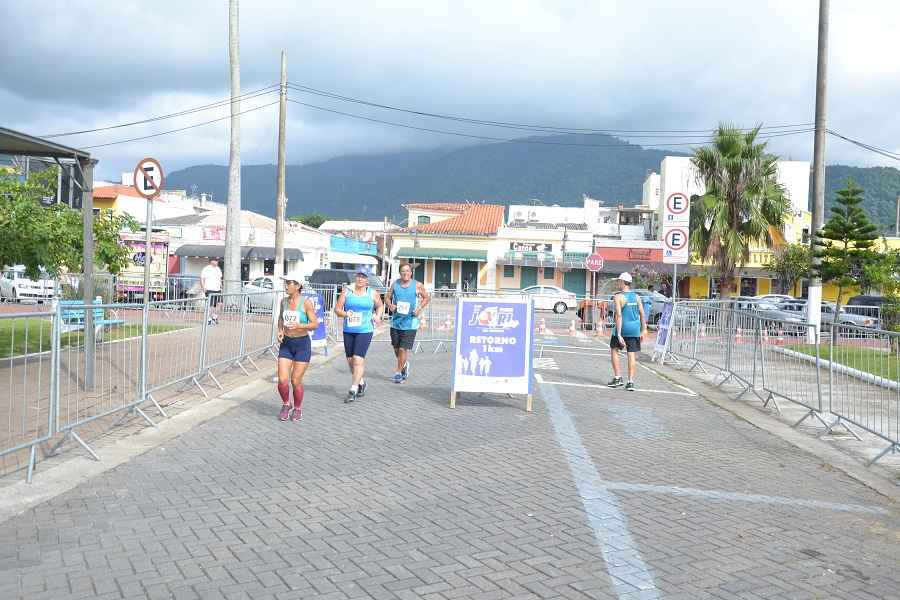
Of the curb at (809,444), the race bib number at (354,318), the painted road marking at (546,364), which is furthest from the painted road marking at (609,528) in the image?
the painted road marking at (546,364)

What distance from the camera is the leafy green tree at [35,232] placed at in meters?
12.3

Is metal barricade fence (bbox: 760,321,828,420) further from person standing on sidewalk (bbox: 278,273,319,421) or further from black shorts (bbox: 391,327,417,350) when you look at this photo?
person standing on sidewalk (bbox: 278,273,319,421)

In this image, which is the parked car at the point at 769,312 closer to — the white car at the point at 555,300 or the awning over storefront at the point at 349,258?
the white car at the point at 555,300

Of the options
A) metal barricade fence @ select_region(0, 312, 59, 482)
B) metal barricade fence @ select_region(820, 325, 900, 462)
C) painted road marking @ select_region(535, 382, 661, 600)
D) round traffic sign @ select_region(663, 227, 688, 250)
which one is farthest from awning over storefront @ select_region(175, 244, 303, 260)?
metal barricade fence @ select_region(0, 312, 59, 482)

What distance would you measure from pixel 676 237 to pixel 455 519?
13.0 metres

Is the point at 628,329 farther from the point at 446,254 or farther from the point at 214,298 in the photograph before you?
the point at 446,254

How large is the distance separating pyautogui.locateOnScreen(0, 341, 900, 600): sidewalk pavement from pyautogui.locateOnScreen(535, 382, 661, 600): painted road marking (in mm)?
20

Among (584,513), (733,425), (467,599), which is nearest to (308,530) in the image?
(467,599)

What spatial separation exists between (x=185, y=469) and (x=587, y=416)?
5.10 metres

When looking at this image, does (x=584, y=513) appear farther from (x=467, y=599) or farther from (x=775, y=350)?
(x=775, y=350)

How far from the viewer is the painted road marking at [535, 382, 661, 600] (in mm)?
4734

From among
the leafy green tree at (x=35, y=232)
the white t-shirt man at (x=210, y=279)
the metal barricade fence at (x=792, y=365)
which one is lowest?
the metal barricade fence at (x=792, y=365)

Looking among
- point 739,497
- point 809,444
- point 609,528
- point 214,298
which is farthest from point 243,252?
point 609,528

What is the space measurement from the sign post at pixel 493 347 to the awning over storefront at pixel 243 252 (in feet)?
124
